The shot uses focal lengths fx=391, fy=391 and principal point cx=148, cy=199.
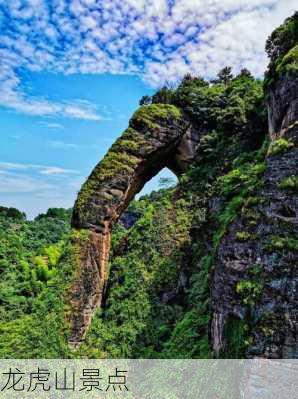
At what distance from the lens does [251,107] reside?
18344mm

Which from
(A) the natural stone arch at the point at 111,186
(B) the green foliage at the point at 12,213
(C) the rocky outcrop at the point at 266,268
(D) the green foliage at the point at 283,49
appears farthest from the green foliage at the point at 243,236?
(B) the green foliage at the point at 12,213

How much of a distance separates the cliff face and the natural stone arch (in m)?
0.05

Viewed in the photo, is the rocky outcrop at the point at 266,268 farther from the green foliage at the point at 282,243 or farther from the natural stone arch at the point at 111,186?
the natural stone arch at the point at 111,186

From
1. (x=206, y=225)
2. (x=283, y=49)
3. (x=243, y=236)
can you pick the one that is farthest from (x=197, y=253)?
(x=283, y=49)

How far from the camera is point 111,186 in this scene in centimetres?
1795

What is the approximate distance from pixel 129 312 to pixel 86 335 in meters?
2.01

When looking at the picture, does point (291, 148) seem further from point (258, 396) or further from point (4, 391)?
point (4, 391)

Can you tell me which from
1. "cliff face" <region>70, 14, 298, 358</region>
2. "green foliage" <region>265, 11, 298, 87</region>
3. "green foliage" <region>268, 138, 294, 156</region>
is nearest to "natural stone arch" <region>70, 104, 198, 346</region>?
"cliff face" <region>70, 14, 298, 358</region>

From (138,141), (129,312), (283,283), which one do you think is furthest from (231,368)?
(138,141)

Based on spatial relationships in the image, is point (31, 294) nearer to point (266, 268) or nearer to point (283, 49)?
point (266, 268)

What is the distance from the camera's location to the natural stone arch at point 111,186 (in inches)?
666

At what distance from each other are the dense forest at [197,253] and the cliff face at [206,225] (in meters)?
0.04

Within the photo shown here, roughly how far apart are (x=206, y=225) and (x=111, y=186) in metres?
4.77

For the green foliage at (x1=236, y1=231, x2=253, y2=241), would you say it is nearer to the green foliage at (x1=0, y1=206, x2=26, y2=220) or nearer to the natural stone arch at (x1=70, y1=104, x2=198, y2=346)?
the natural stone arch at (x1=70, y1=104, x2=198, y2=346)
